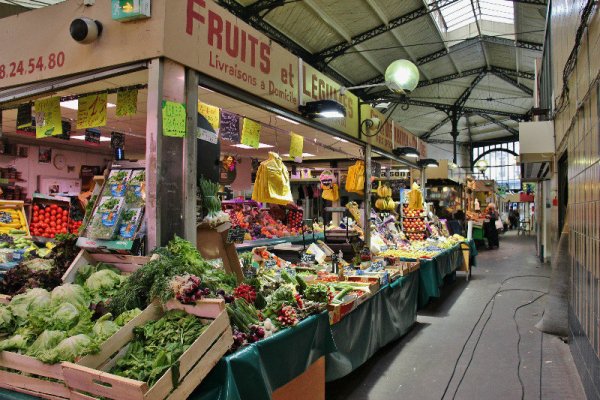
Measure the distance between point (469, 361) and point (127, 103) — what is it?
4.35m

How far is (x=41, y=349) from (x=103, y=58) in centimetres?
206

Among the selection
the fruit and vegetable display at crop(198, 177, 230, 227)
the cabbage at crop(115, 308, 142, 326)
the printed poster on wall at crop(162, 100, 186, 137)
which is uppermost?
the printed poster on wall at crop(162, 100, 186, 137)

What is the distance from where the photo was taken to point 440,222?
11.3 metres

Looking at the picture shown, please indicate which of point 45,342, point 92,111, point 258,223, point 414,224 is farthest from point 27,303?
point 414,224

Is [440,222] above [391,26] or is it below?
below

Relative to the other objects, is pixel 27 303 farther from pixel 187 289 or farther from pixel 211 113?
pixel 211 113

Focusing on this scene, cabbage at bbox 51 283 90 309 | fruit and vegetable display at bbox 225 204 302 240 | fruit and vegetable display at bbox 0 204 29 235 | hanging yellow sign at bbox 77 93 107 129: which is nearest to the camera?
cabbage at bbox 51 283 90 309

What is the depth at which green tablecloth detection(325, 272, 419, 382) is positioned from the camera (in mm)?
3801

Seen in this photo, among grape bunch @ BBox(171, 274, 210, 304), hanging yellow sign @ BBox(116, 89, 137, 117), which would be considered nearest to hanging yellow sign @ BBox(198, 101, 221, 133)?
hanging yellow sign @ BBox(116, 89, 137, 117)

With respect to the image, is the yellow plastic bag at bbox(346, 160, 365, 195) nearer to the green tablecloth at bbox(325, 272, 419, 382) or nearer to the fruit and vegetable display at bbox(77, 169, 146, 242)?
the green tablecloth at bbox(325, 272, 419, 382)

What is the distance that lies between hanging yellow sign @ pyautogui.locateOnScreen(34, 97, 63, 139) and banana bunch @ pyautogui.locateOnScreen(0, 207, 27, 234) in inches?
92.0

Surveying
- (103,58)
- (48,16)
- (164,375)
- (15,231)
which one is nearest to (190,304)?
(164,375)

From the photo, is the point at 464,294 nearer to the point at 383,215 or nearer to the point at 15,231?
the point at 383,215

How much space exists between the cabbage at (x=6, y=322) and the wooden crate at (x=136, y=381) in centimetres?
64
